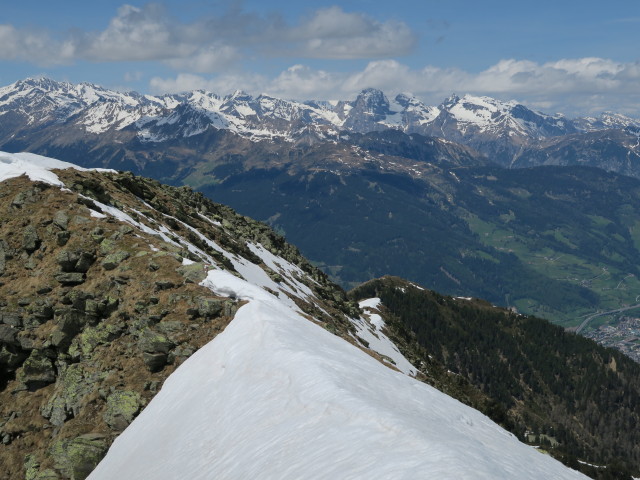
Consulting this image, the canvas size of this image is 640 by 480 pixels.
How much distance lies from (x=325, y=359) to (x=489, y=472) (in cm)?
941

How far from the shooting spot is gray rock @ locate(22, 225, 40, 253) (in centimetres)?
3522

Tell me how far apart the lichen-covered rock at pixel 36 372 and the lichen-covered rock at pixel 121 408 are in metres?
5.46

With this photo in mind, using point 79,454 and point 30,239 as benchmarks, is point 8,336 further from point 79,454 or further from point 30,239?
point 79,454

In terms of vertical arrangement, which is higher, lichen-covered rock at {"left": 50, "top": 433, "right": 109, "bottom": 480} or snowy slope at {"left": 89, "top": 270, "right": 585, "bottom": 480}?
snowy slope at {"left": 89, "top": 270, "right": 585, "bottom": 480}

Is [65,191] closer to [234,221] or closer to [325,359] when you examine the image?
[325,359]

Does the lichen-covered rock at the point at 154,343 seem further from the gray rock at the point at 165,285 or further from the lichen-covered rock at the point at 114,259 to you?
the lichen-covered rock at the point at 114,259

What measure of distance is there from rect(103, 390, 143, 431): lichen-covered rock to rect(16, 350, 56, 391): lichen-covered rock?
5.46m

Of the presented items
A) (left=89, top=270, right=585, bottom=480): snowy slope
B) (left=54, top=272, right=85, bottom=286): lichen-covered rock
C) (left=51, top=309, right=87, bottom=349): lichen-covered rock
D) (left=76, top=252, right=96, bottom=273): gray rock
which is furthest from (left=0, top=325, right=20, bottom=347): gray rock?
(left=89, top=270, right=585, bottom=480): snowy slope

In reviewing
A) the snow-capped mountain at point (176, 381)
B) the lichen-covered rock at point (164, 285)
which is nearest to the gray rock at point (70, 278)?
the snow-capped mountain at point (176, 381)

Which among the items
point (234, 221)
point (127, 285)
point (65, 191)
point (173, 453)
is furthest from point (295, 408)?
point (234, 221)

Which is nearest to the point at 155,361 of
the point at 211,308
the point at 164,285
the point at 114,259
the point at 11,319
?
the point at 211,308

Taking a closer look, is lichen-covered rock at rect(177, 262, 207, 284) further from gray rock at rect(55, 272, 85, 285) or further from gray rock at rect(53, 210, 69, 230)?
gray rock at rect(53, 210, 69, 230)

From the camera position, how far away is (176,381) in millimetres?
24281

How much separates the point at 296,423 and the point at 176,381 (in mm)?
9424
